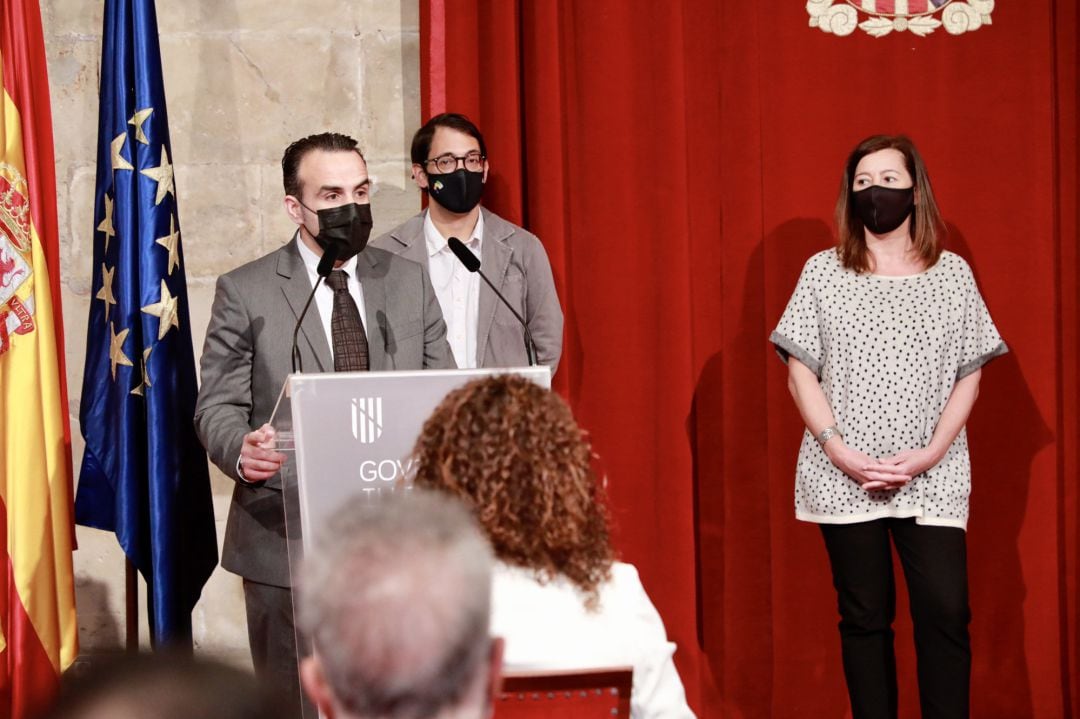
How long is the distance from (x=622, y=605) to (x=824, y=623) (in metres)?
2.63

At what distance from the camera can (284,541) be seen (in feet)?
8.91

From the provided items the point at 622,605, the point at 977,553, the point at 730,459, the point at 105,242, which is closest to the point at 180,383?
the point at 105,242

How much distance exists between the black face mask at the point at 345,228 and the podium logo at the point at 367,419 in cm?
56

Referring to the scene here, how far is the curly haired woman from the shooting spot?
5.45 ft

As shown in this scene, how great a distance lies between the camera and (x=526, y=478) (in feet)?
5.64

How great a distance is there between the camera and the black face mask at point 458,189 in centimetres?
351

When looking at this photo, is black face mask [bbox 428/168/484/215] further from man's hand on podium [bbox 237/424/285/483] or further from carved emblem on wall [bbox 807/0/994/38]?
carved emblem on wall [bbox 807/0/994/38]

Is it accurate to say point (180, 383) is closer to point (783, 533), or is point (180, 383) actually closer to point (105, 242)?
point (105, 242)

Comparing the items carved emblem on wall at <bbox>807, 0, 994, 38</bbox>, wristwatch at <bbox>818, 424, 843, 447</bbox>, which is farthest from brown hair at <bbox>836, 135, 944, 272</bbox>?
carved emblem on wall at <bbox>807, 0, 994, 38</bbox>

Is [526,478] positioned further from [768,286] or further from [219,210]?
[219,210]

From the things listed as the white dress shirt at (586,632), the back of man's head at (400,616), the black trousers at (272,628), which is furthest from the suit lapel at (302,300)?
the back of man's head at (400,616)

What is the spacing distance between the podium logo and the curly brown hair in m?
0.56

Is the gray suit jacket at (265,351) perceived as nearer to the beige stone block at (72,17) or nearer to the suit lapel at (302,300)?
the suit lapel at (302,300)

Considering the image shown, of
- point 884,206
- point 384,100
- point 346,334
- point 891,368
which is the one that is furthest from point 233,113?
point 891,368
